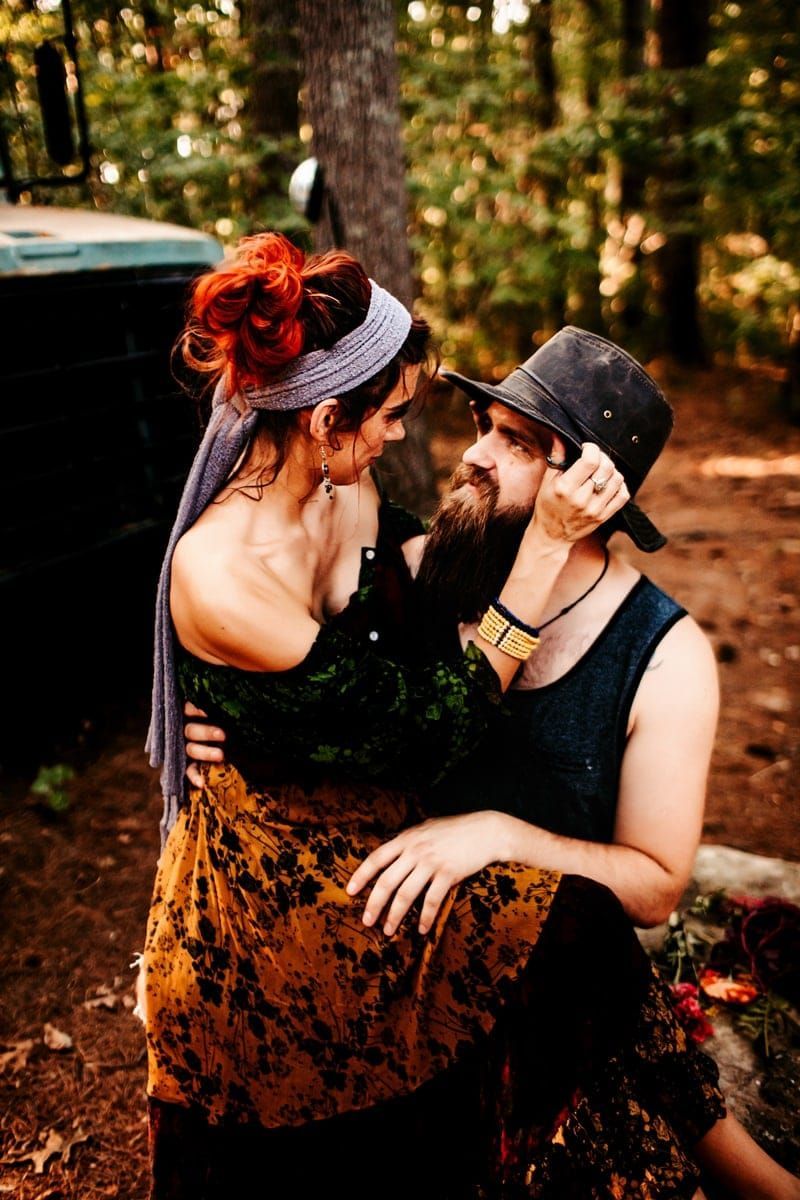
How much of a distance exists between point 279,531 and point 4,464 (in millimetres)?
2514

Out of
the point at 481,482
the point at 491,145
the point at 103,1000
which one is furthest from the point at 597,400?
the point at 491,145

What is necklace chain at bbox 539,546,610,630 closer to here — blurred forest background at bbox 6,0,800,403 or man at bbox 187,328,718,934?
man at bbox 187,328,718,934

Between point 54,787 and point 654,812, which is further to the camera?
point 54,787

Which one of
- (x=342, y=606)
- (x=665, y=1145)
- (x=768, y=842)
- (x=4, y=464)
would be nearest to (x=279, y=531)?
(x=342, y=606)

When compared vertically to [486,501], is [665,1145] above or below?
below

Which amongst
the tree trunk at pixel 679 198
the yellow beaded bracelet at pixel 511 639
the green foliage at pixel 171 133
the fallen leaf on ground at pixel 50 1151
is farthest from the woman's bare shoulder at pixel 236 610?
the tree trunk at pixel 679 198

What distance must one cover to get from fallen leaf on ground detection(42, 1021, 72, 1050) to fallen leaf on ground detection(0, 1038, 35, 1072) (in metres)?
0.05

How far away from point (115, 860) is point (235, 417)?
2.33m

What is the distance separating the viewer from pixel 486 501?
2316 mm

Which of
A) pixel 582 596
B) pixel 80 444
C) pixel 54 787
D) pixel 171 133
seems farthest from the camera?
pixel 171 133

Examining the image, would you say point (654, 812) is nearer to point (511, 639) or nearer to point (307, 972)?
point (511, 639)

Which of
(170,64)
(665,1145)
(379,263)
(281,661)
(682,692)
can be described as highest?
(170,64)

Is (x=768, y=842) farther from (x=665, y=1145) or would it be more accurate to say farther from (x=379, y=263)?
(x=379, y=263)

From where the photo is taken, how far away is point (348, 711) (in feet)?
5.83
